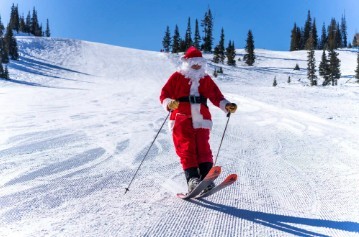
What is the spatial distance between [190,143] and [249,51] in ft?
179

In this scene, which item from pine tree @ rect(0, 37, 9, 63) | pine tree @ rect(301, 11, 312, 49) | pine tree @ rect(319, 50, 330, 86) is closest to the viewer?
pine tree @ rect(0, 37, 9, 63)

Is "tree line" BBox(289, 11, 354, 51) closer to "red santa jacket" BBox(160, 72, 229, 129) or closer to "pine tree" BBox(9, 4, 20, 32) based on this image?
"pine tree" BBox(9, 4, 20, 32)

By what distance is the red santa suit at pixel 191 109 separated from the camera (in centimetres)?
396

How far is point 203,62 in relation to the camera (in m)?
4.48

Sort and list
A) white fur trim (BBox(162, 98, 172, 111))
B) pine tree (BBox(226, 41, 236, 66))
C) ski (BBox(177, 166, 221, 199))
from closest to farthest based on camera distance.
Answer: ski (BBox(177, 166, 221, 199)) → white fur trim (BBox(162, 98, 172, 111)) → pine tree (BBox(226, 41, 236, 66))

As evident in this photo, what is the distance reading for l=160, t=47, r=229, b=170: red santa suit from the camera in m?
3.96

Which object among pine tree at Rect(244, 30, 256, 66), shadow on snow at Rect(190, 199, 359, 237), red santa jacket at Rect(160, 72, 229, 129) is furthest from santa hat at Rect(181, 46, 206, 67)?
pine tree at Rect(244, 30, 256, 66)

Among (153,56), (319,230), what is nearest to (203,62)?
(319,230)

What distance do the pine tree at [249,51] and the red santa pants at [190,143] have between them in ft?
172

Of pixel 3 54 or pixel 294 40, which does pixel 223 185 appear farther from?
pixel 294 40

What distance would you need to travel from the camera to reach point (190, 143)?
3.96 metres

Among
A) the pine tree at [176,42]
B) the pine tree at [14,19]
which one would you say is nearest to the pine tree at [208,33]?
the pine tree at [176,42]

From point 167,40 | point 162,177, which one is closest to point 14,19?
point 167,40

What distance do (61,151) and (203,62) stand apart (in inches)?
97.9
